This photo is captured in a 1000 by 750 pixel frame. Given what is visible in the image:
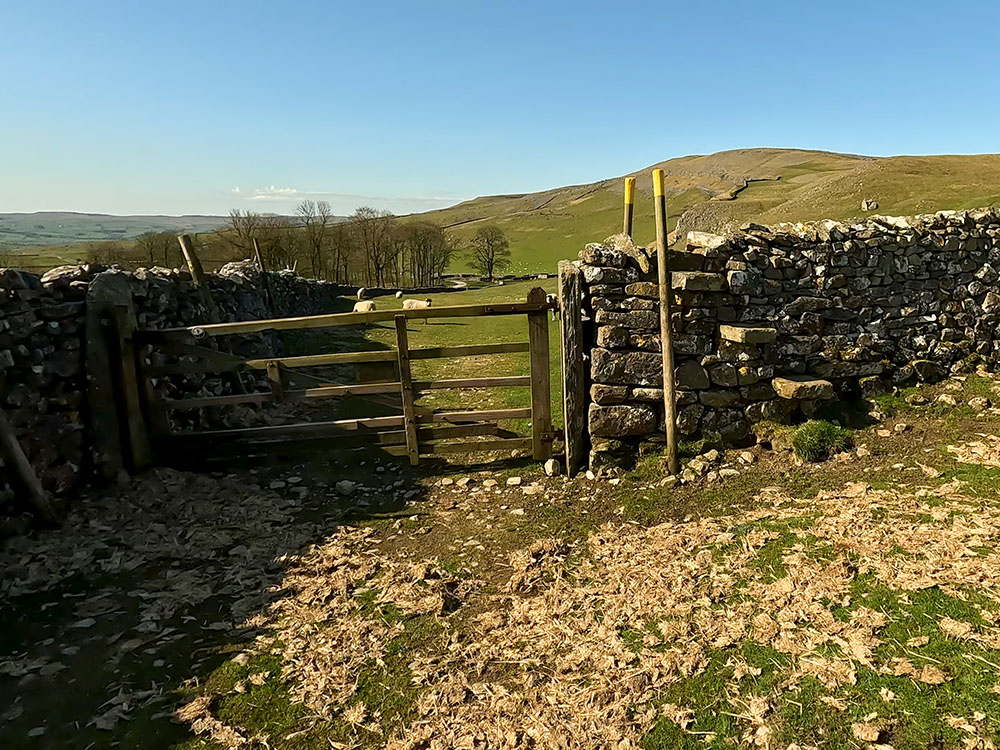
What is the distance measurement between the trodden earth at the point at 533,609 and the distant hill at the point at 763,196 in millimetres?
5100

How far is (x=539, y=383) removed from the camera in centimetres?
757

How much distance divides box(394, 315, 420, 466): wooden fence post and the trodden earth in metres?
0.51

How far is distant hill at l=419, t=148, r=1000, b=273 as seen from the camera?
44781 millimetres

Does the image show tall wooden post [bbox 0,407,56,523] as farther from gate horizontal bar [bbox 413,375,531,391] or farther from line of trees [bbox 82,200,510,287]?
line of trees [bbox 82,200,510,287]

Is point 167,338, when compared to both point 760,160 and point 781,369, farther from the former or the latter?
point 760,160

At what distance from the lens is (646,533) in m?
5.93

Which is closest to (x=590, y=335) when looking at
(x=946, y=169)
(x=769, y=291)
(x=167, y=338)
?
(x=769, y=291)

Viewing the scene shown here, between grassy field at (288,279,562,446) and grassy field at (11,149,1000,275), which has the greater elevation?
grassy field at (11,149,1000,275)

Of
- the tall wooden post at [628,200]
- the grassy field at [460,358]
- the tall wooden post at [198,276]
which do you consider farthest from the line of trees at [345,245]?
the tall wooden post at [628,200]

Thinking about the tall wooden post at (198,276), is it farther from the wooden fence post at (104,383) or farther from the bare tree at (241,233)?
the bare tree at (241,233)

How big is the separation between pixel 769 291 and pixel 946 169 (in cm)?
6591

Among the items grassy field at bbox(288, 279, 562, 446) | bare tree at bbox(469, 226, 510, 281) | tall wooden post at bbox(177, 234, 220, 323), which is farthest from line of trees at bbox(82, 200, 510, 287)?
tall wooden post at bbox(177, 234, 220, 323)

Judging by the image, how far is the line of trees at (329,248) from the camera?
33.1m

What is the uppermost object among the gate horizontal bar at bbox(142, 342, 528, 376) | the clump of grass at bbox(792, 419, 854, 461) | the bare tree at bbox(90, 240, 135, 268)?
the bare tree at bbox(90, 240, 135, 268)
